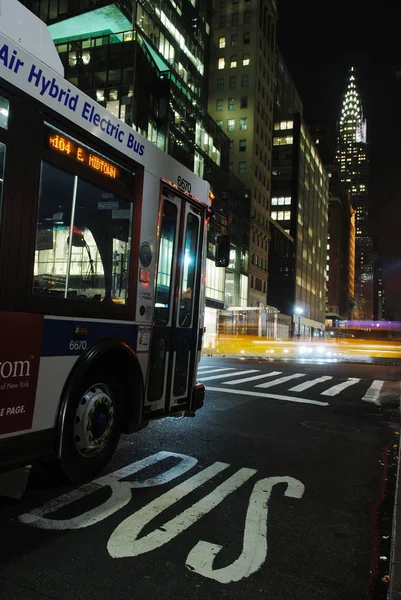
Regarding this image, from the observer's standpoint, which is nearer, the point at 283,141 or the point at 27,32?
the point at 27,32

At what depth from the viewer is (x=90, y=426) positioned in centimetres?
461

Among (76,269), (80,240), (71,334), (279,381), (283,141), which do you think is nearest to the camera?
(71,334)

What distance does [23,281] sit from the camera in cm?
369

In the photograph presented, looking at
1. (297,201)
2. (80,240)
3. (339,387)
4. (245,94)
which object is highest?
(245,94)

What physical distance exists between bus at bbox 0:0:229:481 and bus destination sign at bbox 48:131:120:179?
13 mm

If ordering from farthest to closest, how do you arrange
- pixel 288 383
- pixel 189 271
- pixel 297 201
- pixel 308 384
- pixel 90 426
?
pixel 297 201
pixel 308 384
pixel 288 383
pixel 189 271
pixel 90 426

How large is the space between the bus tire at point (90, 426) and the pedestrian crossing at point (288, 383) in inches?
291

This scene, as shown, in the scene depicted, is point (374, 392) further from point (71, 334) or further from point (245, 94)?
point (245, 94)

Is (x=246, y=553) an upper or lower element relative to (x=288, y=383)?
lower

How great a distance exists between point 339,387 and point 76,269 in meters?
12.2

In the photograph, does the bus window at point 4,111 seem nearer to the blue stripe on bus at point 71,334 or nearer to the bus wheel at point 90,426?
the blue stripe on bus at point 71,334

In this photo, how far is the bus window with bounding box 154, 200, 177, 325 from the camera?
18.9 ft

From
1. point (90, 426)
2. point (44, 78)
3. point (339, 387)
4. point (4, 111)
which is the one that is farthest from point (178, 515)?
point (339, 387)

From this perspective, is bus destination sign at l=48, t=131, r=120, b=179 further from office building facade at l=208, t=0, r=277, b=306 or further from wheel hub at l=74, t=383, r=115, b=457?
office building facade at l=208, t=0, r=277, b=306
